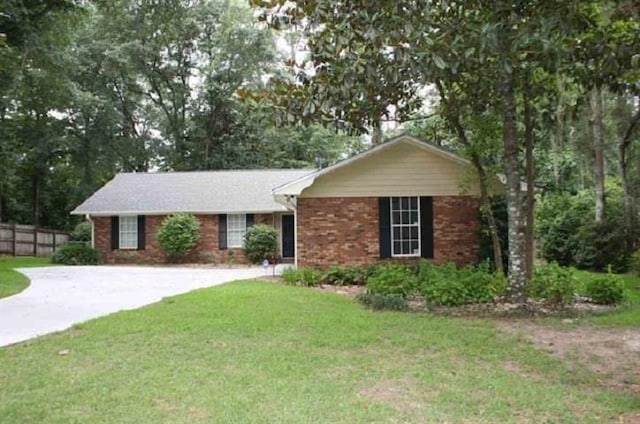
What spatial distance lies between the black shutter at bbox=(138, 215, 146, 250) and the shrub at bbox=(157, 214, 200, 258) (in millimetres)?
1150

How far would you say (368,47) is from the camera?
26.4 feet

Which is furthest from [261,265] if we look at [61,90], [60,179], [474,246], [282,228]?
[60,179]

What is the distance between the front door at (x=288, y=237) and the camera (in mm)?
22094

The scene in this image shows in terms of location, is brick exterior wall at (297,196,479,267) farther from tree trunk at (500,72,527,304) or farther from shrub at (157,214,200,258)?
shrub at (157,214,200,258)

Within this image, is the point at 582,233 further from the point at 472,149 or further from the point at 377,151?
the point at 472,149

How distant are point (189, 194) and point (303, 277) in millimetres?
10300

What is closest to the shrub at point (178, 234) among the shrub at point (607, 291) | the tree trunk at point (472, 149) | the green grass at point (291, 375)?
the tree trunk at point (472, 149)

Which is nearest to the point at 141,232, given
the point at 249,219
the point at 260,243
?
the point at 249,219

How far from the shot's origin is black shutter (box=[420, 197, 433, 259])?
15.9 m

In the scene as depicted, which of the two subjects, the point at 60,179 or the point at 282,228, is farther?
the point at 60,179

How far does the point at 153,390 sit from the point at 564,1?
6032 millimetres

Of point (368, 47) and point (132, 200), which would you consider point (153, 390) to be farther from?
point (132, 200)

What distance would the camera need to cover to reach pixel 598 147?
17.7 meters

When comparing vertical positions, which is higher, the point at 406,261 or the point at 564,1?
the point at 564,1
